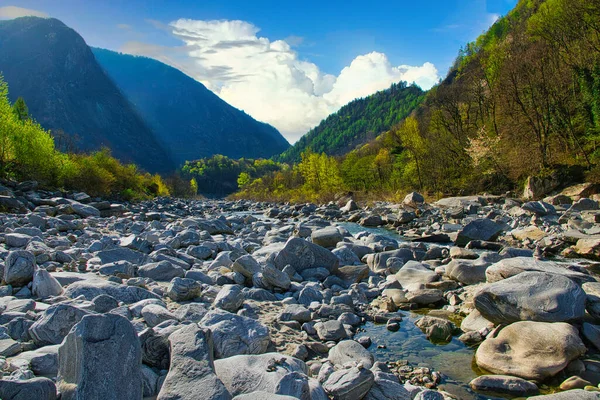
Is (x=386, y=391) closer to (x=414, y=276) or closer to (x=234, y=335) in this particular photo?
(x=234, y=335)

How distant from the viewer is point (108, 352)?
9.41 feet

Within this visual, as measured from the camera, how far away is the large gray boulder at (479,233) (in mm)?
13406

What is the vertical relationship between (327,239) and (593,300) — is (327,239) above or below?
below

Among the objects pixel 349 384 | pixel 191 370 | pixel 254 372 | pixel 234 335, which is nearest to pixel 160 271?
pixel 234 335

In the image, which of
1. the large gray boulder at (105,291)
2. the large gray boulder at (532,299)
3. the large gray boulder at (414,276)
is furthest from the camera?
the large gray boulder at (414,276)

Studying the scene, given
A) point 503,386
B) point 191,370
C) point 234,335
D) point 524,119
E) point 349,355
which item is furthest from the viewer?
point 524,119

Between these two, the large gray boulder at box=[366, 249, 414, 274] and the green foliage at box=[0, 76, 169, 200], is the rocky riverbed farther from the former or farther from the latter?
the green foliage at box=[0, 76, 169, 200]

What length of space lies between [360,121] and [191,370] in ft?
554

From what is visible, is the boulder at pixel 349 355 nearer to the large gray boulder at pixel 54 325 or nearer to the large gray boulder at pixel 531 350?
the large gray boulder at pixel 531 350

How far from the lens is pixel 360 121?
16588cm

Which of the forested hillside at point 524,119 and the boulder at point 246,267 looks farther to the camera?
the forested hillside at point 524,119

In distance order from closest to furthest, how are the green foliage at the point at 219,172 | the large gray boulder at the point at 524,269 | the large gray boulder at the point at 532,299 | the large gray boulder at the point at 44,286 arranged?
the large gray boulder at the point at 532,299
the large gray boulder at the point at 44,286
the large gray boulder at the point at 524,269
the green foliage at the point at 219,172

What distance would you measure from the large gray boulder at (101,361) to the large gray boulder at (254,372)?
805 mm

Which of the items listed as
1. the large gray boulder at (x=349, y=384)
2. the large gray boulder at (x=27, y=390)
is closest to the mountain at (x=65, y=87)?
the large gray boulder at (x=27, y=390)
